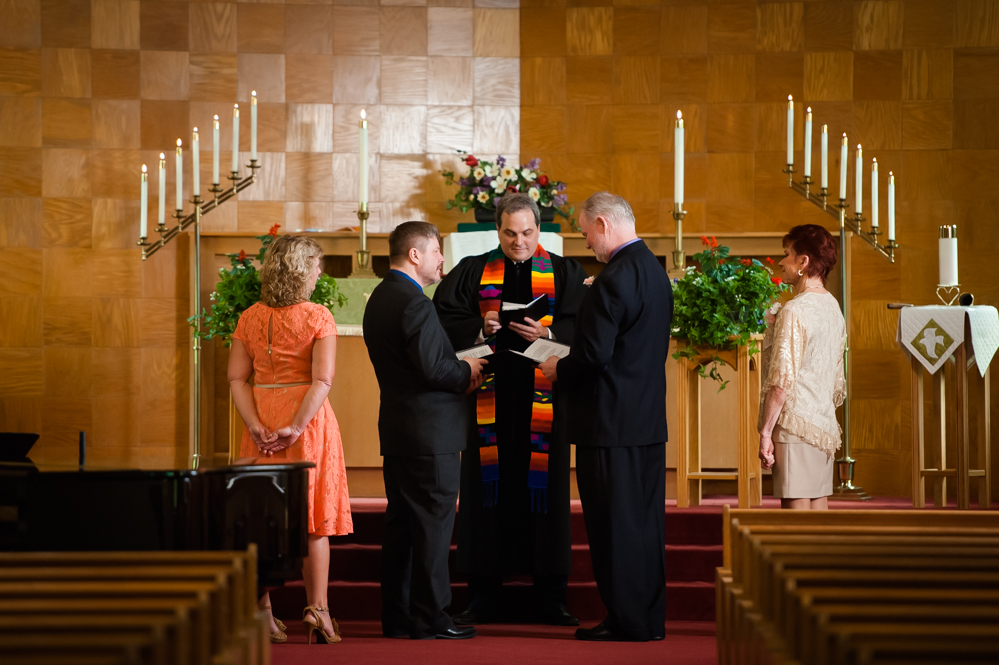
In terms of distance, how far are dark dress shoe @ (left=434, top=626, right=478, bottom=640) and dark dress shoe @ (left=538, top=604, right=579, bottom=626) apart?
0.44 m

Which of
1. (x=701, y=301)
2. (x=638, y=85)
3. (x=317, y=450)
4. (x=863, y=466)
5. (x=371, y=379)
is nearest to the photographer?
(x=317, y=450)

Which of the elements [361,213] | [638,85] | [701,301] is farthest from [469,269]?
[638,85]

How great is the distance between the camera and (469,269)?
4.94 meters

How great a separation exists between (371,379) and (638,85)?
10.9 ft

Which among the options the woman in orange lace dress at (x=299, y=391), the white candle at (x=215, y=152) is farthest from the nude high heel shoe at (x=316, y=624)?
the white candle at (x=215, y=152)

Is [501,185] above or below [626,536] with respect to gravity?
above

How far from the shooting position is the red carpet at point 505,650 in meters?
3.89

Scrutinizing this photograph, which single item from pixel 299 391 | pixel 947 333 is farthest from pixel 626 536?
pixel 947 333

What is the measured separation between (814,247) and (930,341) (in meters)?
1.57

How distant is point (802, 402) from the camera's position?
14.7 feet

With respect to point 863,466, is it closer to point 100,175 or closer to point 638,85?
point 638,85

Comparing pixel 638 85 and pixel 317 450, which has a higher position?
pixel 638 85

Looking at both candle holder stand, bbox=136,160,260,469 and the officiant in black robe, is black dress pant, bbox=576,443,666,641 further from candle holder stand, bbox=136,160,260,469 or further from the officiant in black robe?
candle holder stand, bbox=136,160,260,469

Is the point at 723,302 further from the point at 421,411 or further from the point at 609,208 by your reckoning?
the point at 421,411
